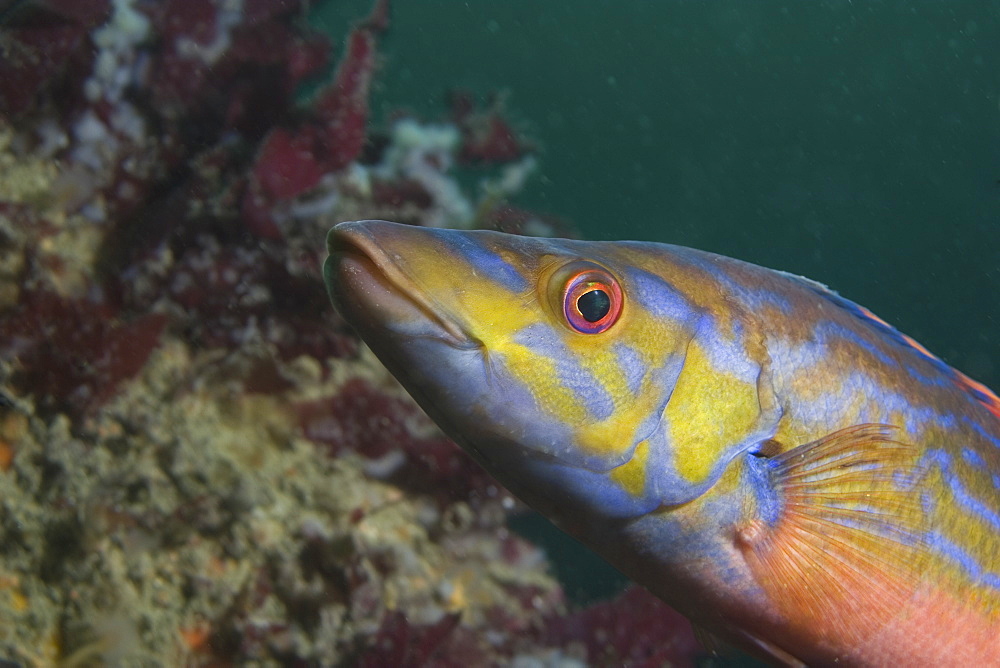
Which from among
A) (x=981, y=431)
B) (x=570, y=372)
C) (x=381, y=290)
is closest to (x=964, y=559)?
(x=981, y=431)

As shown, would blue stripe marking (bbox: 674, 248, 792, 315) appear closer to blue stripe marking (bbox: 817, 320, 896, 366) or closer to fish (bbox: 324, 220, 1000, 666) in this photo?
fish (bbox: 324, 220, 1000, 666)

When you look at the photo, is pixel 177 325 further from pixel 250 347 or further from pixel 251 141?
pixel 251 141

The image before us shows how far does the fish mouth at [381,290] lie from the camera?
5.01 feet

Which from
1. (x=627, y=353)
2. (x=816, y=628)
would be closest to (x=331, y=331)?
(x=627, y=353)

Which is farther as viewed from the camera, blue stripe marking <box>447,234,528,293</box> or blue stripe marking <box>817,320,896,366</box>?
blue stripe marking <box>817,320,896,366</box>

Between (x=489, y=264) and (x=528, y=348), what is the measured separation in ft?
0.80

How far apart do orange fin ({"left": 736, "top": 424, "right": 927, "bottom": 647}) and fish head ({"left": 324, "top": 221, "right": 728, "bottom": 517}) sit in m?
0.29

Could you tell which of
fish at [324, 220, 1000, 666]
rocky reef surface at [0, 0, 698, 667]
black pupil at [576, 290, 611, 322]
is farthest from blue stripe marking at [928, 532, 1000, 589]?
rocky reef surface at [0, 0, 698, 667]

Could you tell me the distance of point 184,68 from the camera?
11.9 feet

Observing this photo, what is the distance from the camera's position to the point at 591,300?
1668 mm

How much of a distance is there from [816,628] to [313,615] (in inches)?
82.8

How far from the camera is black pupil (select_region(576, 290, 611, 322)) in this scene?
5.47ft

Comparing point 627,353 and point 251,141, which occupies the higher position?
point 627,353

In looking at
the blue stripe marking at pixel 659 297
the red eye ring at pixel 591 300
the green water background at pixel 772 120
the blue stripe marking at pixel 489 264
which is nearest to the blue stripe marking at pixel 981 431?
the blue stripe marking at pixel 659 297
